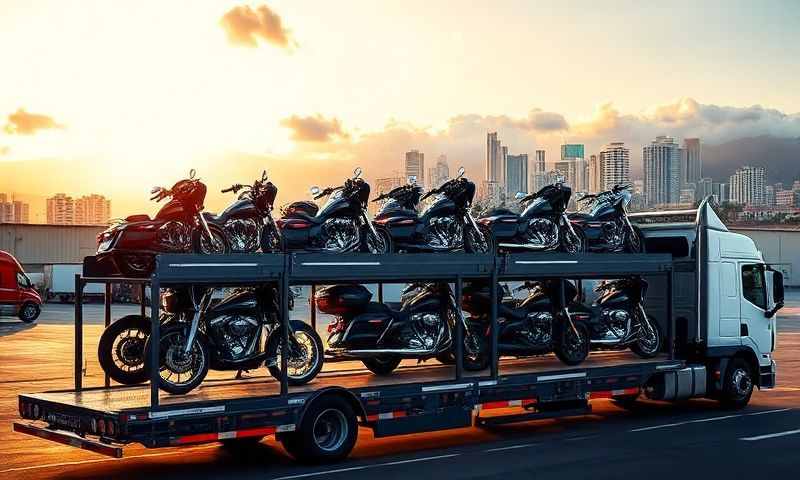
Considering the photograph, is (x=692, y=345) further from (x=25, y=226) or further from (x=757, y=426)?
(x=25, y=226)

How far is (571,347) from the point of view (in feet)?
52.9

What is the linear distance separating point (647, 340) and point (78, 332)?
356 inches

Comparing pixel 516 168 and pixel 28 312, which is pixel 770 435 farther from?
pixel 28 312

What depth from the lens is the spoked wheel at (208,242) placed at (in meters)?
12.4

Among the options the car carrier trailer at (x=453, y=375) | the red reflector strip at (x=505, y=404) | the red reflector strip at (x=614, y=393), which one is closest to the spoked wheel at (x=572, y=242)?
the car carrier trailer at (x=453, y=375)

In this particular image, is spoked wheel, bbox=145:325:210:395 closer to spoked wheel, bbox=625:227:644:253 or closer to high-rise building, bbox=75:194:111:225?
spoked wheel, bbox=625:227:644:253

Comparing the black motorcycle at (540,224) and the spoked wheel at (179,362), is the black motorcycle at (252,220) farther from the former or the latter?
the black motorcycle at (540,224)

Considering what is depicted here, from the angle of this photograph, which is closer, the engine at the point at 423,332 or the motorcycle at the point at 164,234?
the motorcycle at the point at 164,234

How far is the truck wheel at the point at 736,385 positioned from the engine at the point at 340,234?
7.23 metres

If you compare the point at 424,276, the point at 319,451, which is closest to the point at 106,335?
the point at 319,451

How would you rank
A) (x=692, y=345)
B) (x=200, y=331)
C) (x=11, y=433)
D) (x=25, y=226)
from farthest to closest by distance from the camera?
(x=25, y=226) < (x=692, y=345) < (x=11, y=433) < (x=200, y=331)

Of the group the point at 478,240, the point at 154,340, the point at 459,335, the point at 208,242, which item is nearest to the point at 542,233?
the point at 478,240

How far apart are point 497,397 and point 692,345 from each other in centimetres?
476

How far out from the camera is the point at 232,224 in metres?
12.9
